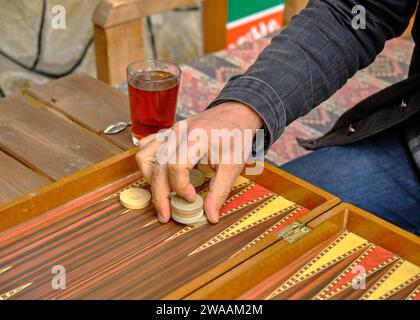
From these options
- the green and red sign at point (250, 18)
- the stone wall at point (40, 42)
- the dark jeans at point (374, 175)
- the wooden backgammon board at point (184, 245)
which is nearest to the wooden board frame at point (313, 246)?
the wooden backgammon board at point (184, 245)

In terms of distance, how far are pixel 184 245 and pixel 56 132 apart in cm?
53

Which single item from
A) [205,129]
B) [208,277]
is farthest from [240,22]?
[208,277]

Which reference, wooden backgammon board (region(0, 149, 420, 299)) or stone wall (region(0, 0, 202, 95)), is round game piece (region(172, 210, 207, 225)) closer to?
wooden backgammon board (region(0, 149, 420, 299))

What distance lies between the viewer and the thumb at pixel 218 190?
1.23m

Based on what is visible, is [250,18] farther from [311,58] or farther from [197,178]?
[197,178]

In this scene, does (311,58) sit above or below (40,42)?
above

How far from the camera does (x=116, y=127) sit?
5.21ft

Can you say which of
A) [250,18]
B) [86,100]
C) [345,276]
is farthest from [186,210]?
[250,18]

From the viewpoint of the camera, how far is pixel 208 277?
41.3 inches

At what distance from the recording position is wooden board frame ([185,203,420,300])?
3.43ft

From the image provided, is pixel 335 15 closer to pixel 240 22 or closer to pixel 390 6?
pixel 390 6

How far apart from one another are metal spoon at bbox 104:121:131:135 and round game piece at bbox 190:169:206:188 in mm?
288

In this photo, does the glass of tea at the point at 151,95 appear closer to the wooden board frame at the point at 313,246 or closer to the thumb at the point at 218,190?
the thumb at the point at 218,190
